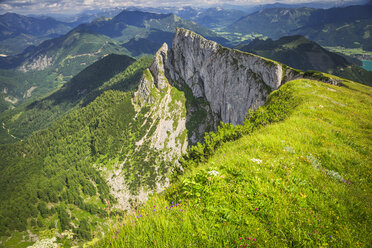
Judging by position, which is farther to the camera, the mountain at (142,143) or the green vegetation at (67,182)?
the green vegetation at (67,182)

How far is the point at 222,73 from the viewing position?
112688mm

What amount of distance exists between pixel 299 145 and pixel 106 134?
209 metres

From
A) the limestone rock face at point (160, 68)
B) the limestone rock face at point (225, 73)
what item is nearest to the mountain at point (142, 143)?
the limestone rock face at point (225, 73)

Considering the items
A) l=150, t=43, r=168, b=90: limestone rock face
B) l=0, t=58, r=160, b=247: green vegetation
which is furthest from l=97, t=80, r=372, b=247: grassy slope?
→ l=150, t=43, r=168, b=90: limestone rock face

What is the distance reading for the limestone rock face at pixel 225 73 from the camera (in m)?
78.4

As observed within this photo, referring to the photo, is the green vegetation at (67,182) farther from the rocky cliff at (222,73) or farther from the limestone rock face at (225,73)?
the limestone rock face at (225,73)

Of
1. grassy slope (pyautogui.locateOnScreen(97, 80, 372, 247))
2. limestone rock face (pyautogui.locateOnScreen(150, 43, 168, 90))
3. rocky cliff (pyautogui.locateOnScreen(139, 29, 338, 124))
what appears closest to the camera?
grassy slope (pyautogui.locateOnScreen(97, 80, 372, 247))

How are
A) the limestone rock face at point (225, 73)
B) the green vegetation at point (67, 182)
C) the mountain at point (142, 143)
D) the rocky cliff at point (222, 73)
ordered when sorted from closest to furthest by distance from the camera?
1. the rocky cliff at point (222, 73)
2. the limestone rock face at point (225, 73)
3. the mountain at point (142, 143)
4. the green vegetation at point (67, 182)

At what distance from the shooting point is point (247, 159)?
7.65m

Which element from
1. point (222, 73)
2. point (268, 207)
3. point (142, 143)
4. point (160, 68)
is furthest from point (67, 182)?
point (268, 207)

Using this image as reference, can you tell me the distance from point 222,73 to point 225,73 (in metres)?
3.81

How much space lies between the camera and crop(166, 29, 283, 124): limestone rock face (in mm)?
78438

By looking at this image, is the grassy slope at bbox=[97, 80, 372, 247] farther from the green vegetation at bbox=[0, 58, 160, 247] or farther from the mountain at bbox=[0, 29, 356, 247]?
the green vegetation at bbox=[0, 58, 160, 247]

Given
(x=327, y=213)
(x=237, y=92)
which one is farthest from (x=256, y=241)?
(x=237, y=92)
